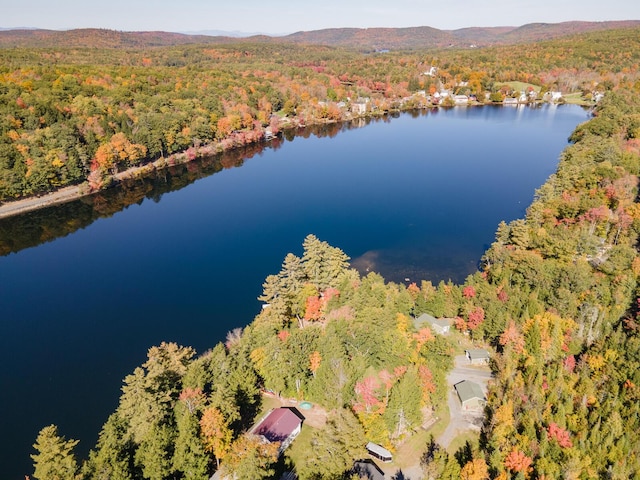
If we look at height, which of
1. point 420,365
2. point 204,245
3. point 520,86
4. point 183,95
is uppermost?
point 183,95

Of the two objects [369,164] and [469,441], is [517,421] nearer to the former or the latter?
[469,441]

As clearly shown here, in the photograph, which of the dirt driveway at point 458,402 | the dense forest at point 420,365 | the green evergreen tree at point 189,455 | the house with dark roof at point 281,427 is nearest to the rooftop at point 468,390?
the dirt driveway at point 458,402

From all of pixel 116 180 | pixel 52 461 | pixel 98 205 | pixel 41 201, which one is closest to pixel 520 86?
pixel 116 180

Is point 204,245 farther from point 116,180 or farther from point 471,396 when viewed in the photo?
point 471,396

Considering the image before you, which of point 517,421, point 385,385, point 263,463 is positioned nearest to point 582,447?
point 517,421

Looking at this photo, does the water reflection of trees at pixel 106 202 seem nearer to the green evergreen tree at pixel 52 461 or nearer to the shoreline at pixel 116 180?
the shoreline at pixel 116 180

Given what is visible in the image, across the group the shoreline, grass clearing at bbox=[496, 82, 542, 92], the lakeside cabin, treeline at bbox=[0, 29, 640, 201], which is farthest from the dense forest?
grass clearing at bbox=[496, 82, 542, 92]

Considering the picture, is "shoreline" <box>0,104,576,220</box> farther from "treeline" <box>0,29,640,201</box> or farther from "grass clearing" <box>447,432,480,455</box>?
"grass clearing" <box>447,432,480,455</box>
